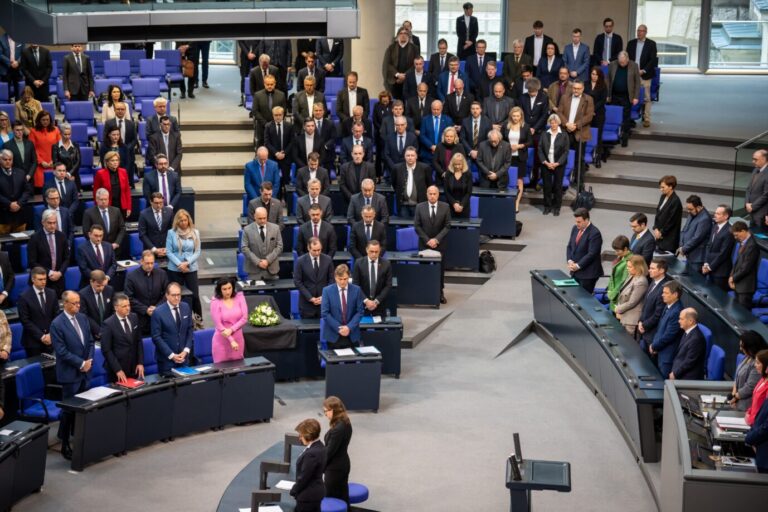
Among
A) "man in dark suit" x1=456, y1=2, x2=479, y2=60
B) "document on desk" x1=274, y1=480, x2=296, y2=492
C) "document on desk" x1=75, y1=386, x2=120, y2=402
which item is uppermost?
"man in dark suit" x1=456, y1=2, x2=479, y2=60

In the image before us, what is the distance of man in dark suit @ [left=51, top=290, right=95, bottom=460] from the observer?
1154cm

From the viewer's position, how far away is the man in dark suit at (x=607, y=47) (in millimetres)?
20750

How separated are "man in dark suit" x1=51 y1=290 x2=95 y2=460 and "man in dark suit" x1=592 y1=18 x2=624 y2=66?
1203cm

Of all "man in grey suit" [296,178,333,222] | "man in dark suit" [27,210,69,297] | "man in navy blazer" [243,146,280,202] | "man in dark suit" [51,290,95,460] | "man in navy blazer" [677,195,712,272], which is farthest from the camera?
"man in navy blazer" [243,146,280,202]

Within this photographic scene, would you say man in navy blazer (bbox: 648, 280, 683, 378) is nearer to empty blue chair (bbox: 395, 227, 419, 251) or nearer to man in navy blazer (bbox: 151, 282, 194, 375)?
empty blue chair (bbox: 395, 227, 419, 251)

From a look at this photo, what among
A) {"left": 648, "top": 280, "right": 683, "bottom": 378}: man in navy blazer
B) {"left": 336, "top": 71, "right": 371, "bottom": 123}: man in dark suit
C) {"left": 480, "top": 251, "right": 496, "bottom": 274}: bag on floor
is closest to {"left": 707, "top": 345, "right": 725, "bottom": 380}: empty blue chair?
{"left": 648, "top": 280, "right": 683, "bottom": 378}: man in navy blazer

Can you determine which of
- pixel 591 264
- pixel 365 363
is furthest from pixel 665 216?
pixel 365 363

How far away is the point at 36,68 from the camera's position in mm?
18641

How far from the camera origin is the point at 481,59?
64.1 feet

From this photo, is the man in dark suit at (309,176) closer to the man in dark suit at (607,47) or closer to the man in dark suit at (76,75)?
the man in dark suit at (76,75)

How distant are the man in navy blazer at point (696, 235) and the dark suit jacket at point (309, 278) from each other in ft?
13.6

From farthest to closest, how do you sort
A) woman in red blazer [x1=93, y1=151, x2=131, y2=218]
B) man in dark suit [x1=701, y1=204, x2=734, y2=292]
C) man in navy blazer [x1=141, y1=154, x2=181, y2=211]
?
man in navy blazer [x1=141, y1=154, x2=181, y2=211], woman in red blazer [x1=93, y1=151, x2=131, y2=218], man in dark suit [x1=701, y1=204, x2=734, y2=292]

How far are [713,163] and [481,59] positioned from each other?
4.11 meters

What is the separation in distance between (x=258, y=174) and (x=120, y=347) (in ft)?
15.7
